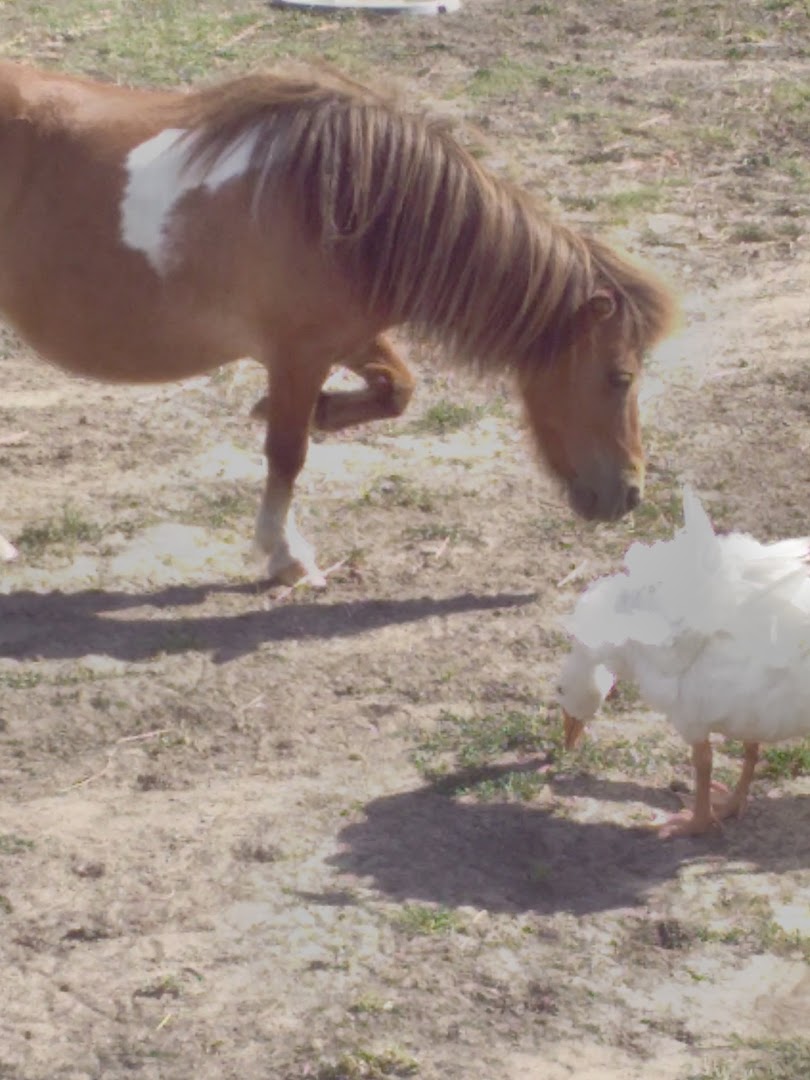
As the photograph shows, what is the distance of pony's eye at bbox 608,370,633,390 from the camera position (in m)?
5.25

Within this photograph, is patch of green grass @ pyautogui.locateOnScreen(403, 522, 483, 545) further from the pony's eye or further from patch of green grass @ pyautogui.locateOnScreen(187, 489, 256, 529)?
the pony's eye

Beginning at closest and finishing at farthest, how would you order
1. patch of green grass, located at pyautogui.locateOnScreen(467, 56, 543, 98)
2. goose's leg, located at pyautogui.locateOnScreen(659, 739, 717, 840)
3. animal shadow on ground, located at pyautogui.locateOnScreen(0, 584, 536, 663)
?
goose's leg, located at pyautogui.locateOnScreen(659, 739, 717, 840) → animal shadow on ground, located at pyautogui.locateOnScreen(0, 584, 536, 663) → patch of green grass, located at pyautogui.locateOnScreen(467, 56, 543, 98)

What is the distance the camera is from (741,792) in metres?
4.22

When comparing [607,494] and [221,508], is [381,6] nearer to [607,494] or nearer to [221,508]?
[221,508]

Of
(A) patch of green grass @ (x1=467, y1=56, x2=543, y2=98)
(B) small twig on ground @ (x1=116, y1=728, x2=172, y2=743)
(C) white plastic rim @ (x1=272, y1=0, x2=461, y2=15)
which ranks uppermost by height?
(C) white plastic rim @ (x1=272, y1=0, x2=461, y2=15)

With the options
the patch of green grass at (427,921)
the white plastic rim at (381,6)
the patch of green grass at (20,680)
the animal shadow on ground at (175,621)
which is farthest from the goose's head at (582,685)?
the white plastic rim at (381,6)

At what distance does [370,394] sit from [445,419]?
0.72 metres

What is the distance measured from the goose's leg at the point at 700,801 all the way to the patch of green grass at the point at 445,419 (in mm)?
2475

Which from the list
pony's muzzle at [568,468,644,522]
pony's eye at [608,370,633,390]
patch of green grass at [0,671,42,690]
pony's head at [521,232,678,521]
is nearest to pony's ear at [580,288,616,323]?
pony's head at [521,232,678,521]

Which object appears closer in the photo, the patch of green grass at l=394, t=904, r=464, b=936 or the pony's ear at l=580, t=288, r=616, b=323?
the patch of green grass at l=394, t=904, r=464, b=936

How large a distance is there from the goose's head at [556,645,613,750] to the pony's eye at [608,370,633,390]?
114 cm

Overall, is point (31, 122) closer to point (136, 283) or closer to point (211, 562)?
point (136, 283)

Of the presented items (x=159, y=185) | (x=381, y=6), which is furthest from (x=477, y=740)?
(x=381, y=6)

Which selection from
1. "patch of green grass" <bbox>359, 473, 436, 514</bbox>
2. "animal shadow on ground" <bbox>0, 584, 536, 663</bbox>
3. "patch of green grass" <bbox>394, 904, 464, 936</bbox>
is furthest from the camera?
"patch of green grass" <bbox>359, 473, 436, 514</bbox>
